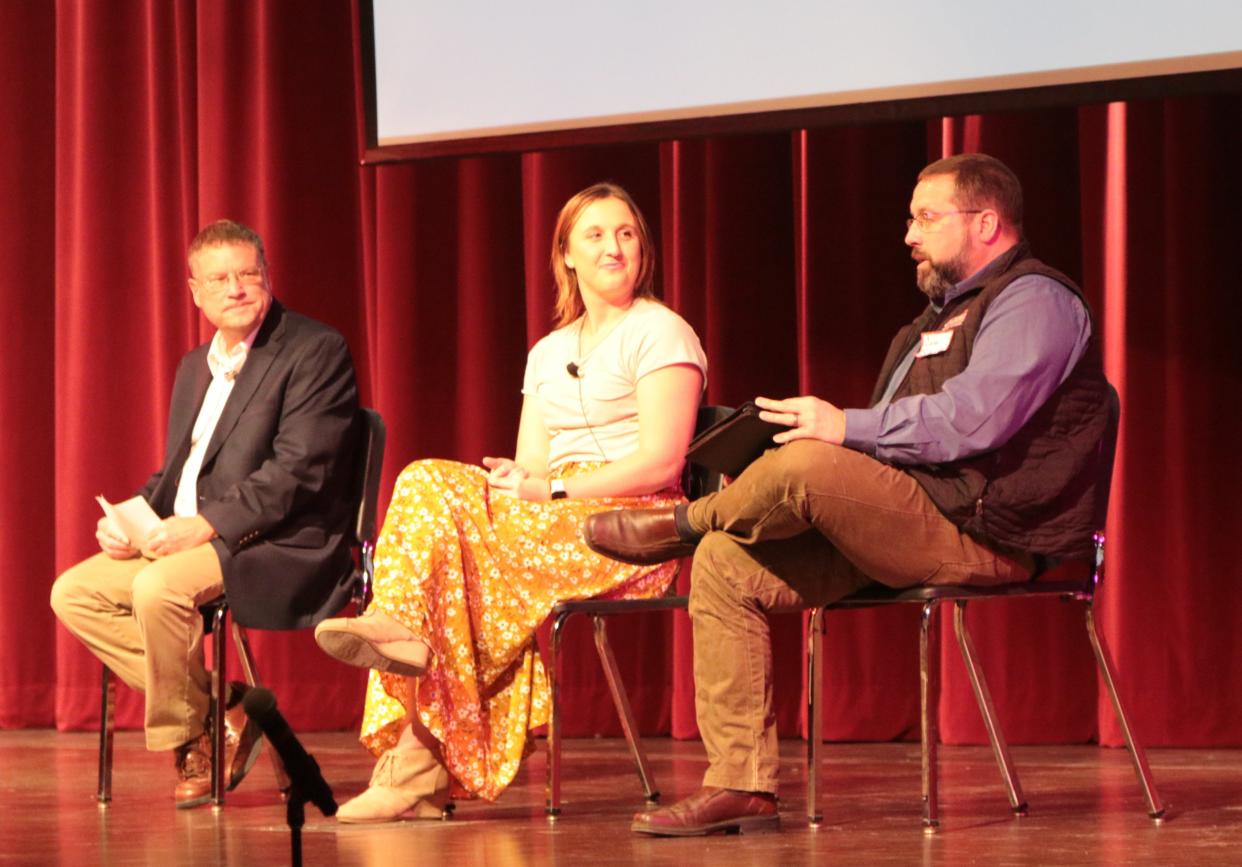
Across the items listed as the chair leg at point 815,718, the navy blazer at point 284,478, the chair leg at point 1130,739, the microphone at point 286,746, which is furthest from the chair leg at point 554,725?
the microphone at point 286,746

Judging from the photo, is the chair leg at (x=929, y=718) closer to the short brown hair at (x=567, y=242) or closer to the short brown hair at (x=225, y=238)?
the short brown hair at (x=567, y=242)

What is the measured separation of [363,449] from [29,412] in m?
2.09

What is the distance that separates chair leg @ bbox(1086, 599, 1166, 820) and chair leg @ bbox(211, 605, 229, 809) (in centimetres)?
159

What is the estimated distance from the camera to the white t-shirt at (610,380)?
10.4 feet

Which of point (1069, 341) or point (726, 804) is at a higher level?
point (1069, 341)

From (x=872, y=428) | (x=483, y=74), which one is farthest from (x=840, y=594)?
(x=483, y=74)

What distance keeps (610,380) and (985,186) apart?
0.80 metres

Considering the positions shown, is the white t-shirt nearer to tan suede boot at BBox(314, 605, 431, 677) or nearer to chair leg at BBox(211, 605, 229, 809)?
tan suede boot at BBox(314, 605, 431, 677)

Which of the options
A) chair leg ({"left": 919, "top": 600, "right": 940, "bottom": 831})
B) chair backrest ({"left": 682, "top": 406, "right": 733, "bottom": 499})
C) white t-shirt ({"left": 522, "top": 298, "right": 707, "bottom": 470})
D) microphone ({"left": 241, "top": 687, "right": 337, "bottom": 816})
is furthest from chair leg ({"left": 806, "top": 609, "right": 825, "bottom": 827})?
microphone ({"left": 241, "top": 687, "right": 337, "bottom": 816})

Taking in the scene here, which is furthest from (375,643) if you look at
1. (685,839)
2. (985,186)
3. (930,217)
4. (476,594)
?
(985,186)

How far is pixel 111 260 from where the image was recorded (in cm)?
503

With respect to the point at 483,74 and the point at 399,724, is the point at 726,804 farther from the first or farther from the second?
the point at 483,74

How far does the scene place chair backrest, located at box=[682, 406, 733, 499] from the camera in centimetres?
314

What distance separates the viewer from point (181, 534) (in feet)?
10.9
